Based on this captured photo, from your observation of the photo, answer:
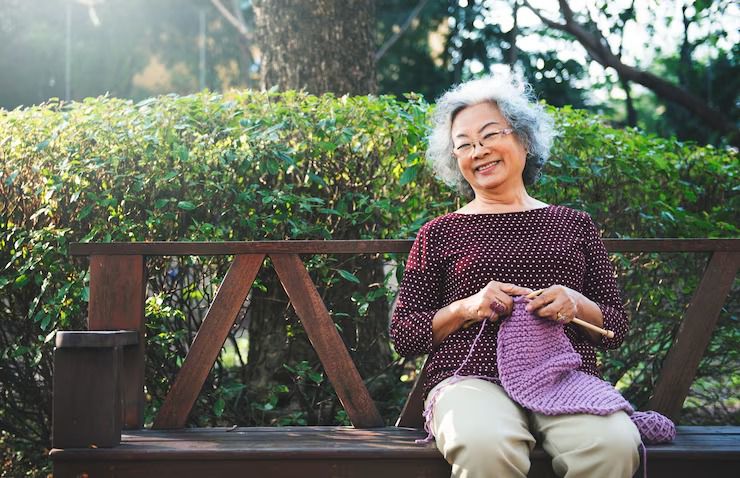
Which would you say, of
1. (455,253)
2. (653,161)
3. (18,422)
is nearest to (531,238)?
(455,253)

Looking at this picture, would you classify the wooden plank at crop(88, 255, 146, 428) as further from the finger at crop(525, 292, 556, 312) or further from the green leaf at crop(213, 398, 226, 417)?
the finger at crop(525, 292, 556, 312)

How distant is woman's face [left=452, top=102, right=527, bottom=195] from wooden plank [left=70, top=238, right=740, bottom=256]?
34 cm

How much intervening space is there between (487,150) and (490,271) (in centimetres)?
44

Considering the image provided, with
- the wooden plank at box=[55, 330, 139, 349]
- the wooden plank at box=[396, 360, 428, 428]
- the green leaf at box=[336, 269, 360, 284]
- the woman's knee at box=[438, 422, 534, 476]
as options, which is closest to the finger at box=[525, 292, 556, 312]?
the woman's knee at box=[438, 422, 534, 476]

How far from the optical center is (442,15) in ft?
49.3

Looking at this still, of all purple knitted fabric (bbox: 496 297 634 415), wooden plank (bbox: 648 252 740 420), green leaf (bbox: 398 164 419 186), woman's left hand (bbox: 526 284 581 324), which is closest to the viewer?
purple knitted fabric (bbox: 496 297 634 415)

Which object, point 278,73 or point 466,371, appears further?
point 278,73

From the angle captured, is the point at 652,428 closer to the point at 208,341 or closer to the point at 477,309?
the point at 477,309

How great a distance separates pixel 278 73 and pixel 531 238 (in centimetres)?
235

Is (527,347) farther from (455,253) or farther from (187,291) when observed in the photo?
(187,291)

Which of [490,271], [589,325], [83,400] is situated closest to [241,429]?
[83,400]

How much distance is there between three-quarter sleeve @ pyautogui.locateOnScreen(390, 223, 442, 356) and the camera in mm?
2521

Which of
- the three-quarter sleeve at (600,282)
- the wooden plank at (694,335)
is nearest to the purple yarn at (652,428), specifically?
the three-quarter sleeve at (600,282)

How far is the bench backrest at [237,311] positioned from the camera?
267 cm
